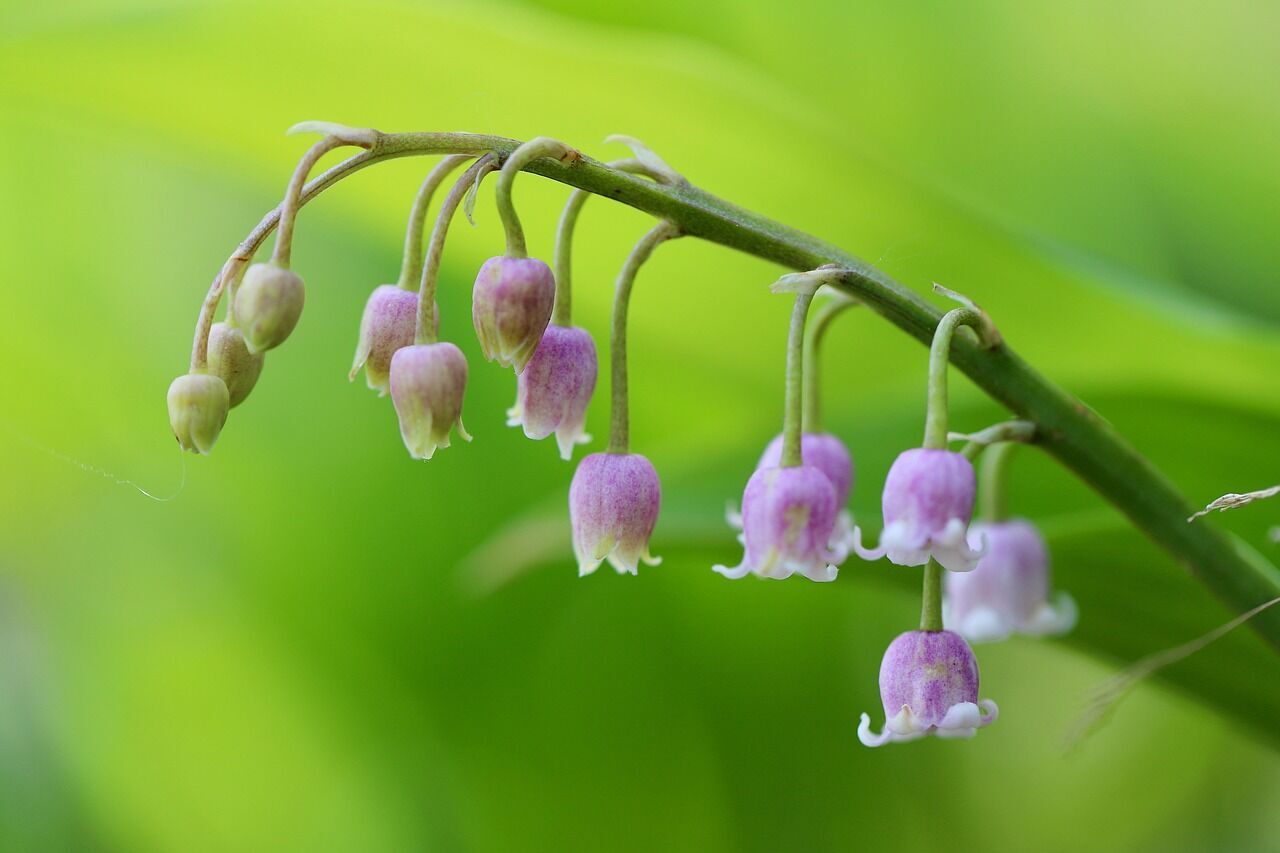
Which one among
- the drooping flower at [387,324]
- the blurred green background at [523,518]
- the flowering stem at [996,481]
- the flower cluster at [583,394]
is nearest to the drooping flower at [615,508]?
the flower cluster at [583,394]

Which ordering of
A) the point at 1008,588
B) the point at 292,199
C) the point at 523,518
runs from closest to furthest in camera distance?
1. the point at 292,199
2. the point at 1008,588
3. the point at 523,518

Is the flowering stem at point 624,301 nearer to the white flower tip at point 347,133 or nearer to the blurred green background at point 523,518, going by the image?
the white flower tip at point 347,133

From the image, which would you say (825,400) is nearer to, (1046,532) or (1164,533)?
(1046,532)

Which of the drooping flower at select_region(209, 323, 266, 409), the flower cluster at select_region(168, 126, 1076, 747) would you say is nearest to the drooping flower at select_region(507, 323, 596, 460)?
the flower cluster at select_region(168, 126, 1076, 747)

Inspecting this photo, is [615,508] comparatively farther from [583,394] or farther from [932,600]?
[932,600]

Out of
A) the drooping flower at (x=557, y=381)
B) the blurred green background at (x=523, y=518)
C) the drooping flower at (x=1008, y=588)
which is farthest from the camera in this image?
the blurred green background at (x=523, y=518)

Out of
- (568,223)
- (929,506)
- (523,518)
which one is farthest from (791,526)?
(523,518)
